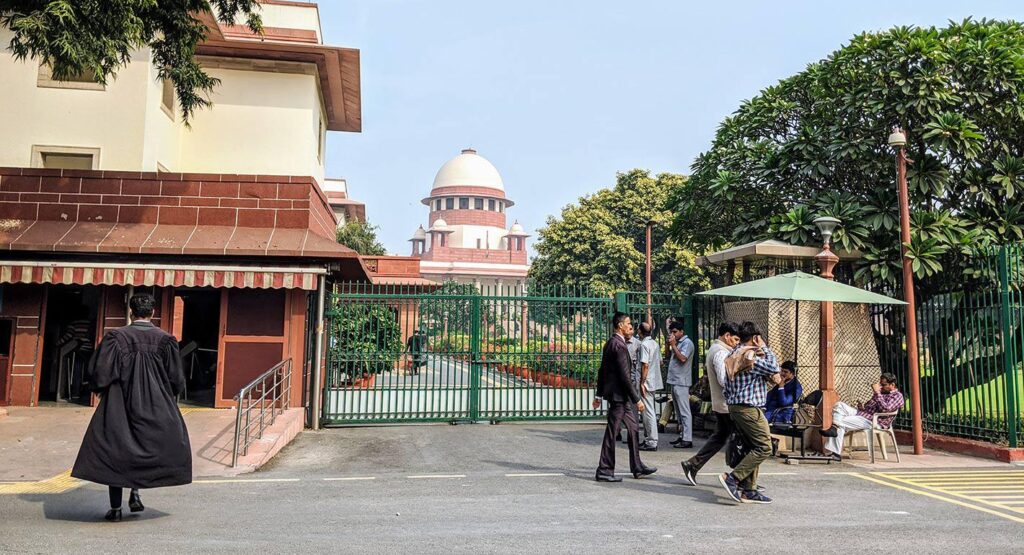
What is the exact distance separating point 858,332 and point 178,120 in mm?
13724

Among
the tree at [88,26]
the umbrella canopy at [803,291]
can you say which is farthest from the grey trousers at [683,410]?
the tree at [88,26]

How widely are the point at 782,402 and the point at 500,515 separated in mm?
4532

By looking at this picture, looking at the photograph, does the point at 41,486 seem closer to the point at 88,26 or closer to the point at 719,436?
the point at 88,26

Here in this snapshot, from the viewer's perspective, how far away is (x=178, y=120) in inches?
658

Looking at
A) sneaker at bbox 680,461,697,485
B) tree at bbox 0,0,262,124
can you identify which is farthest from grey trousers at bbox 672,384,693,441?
tree at bbox 0,0,262,124

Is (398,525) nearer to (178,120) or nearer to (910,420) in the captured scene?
(910,420)

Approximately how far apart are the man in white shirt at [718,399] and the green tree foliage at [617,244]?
30.9 metres

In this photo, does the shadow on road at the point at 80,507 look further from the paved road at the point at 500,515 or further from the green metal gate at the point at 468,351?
the green metal gate at the point at 468,351

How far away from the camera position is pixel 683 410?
10352 mm

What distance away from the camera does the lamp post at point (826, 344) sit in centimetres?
959

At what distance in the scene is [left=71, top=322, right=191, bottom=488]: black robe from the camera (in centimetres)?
542

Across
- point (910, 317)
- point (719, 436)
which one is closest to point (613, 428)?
point (719, 436)

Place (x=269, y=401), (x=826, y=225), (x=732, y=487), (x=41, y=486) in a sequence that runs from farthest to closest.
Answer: (x=269, y=401) < (x=826, y=225) < (x=41, y=486) < (x=732, y=487)

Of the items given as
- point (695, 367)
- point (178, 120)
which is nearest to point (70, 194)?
point (178, 120)
